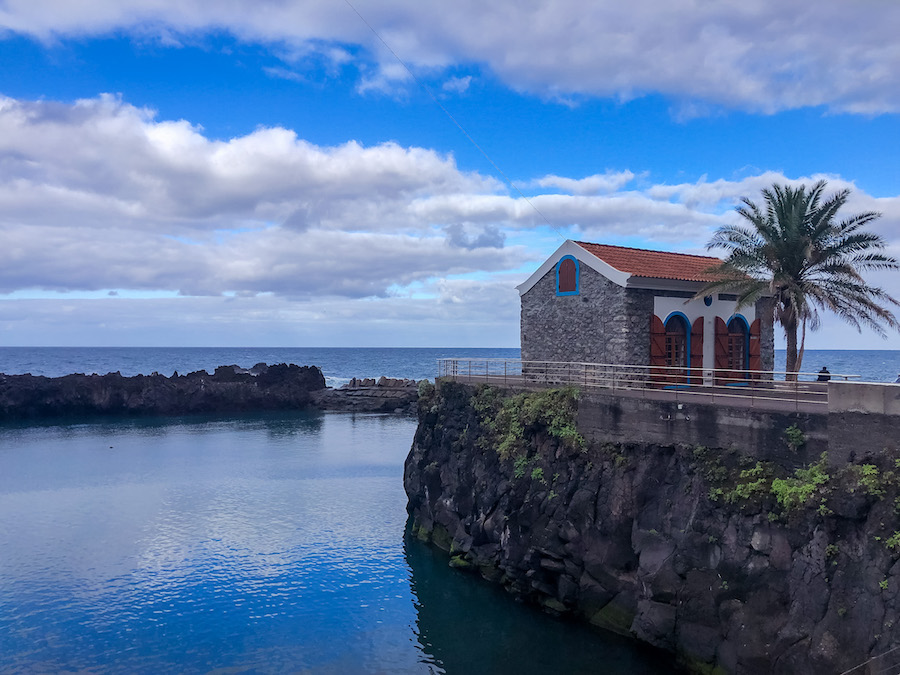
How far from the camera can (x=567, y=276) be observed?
84.5 ft

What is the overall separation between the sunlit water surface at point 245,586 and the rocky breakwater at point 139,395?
28.3 meters

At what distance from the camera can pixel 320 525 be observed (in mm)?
27156

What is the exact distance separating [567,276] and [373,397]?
4904 centimetres

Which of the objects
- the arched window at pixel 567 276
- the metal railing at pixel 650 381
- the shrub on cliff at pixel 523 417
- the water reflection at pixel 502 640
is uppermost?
the arched window at pixel 567 276

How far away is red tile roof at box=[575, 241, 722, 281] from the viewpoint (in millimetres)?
24297

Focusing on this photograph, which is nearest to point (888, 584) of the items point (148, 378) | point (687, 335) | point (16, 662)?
point (687, 335)

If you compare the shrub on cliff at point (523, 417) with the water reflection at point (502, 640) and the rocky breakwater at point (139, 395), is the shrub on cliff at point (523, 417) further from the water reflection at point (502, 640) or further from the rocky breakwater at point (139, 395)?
the rocky breakwater at point (139, 395)

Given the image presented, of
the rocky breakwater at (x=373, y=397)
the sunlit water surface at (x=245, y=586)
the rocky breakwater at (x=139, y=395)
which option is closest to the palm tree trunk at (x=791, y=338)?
the sunlit water surface at (x=245, y=586)

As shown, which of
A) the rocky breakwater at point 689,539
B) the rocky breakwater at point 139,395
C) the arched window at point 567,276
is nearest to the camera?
the rocky breakwater at point 689,539

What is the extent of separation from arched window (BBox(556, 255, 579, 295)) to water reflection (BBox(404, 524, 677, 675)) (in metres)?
11.7

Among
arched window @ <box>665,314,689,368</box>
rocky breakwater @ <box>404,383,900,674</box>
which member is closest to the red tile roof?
arched window @ <box>665,314,689,368</box>

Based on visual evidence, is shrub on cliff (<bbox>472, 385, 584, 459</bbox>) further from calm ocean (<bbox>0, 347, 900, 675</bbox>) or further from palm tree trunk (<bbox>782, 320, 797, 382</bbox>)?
palm tree trunk (<bbox>782, 320, 797, 382</bbox>)

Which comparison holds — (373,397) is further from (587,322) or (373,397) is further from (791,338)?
(791,338)

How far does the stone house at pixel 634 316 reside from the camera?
23641 mm
